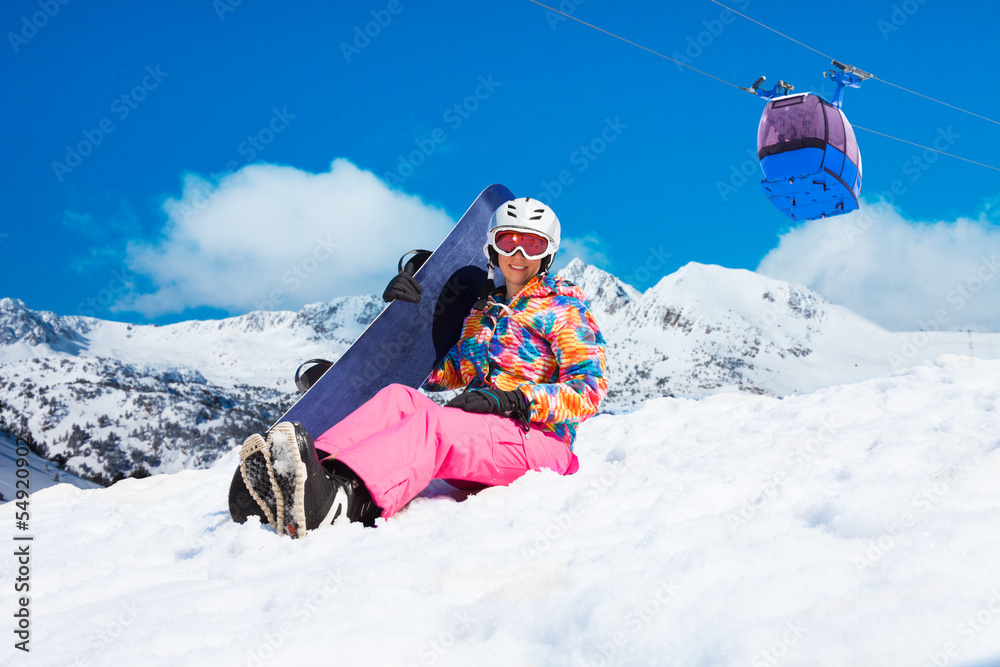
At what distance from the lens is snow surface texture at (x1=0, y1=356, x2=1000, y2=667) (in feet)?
4.27

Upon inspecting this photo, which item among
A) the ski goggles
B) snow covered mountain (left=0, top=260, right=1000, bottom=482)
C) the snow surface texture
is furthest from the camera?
snow covered mountain (left=0, top=260, right=1000, bottom=482)

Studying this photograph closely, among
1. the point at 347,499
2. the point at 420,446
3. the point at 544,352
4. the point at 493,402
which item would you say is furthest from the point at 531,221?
the point at 347,499

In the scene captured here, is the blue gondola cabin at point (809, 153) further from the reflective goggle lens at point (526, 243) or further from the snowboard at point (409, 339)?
the reflective goggle lens at point (526, 243)

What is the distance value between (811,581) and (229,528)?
6.74 feet

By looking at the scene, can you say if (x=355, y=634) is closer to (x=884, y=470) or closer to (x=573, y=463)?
(x=573, y=463)

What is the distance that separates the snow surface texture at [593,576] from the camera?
1.30m

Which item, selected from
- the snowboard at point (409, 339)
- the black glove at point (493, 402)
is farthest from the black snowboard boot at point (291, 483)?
the snowboard at point (409, 339)

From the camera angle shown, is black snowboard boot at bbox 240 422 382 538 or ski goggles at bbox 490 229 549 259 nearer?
black snowboard boot at bbox 240 422 382 538

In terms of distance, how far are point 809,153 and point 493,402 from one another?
662cm

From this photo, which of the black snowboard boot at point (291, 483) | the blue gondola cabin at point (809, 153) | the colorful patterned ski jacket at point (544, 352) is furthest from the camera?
the blue gondola cabin at point (809, 153)

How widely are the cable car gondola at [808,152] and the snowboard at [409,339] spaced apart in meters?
5.35

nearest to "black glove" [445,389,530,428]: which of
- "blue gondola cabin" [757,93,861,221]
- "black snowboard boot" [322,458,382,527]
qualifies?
"black snowboard boot" [322,458,382,527]

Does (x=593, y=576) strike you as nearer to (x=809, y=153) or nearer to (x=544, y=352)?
(x=544, y=352)

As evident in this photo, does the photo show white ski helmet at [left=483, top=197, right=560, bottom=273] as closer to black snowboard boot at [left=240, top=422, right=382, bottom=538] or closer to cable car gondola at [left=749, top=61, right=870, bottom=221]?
black snowboard boot at [left=240, top=422, right=382, bottom=538]
